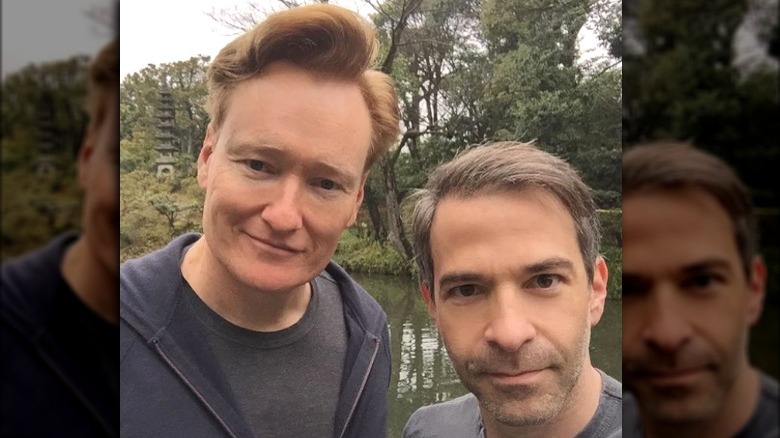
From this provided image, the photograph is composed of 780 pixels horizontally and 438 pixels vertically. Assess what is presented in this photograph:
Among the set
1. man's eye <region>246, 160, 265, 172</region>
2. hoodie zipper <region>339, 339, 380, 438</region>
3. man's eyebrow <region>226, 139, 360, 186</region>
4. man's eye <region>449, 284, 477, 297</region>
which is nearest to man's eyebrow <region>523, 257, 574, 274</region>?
man's eye <region>449, 284, 477, 297</region>

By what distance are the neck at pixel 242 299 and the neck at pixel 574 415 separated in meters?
0.90

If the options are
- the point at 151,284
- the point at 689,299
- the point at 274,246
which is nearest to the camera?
the point at 689,299

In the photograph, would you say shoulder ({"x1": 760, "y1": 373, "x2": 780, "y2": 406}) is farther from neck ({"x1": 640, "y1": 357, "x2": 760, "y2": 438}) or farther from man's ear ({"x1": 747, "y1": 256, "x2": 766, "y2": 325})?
man's ear ({"x1": 747, "y1": 256, "x2": 766, "y2": 325})

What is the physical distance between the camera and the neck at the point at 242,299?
110 inches

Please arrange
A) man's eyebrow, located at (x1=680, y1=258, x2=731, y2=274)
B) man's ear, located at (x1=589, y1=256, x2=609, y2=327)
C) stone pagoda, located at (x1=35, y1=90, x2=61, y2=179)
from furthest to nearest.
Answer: stone pagoda, located at (x1=35, y1=90, x2=61, y2=179)
man's ear, located at (x1=589, y1=256, x2=609, y2=327)
man's eyebrow, located at (x1=680, y1=258, x2=731, y2=274)

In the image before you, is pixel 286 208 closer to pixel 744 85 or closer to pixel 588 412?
pixel 588 412

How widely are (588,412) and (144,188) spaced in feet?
6.58

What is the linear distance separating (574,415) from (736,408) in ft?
2.00

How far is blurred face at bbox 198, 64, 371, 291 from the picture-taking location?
106 inches

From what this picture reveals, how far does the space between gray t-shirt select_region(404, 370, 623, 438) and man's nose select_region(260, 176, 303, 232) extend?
0.94 m

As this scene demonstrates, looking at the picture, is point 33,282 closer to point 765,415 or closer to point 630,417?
point 630,417

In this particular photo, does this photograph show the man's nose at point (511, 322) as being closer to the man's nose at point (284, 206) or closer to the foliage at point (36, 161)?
the man's nose at point (284, 206)

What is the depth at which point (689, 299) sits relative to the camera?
8.63 ft

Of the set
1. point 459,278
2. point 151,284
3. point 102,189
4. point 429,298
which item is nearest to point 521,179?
point 459,278
